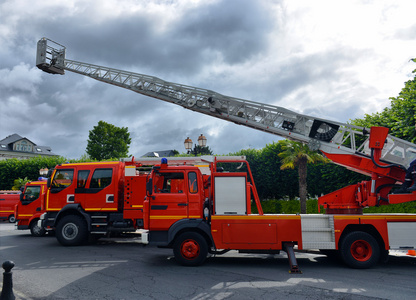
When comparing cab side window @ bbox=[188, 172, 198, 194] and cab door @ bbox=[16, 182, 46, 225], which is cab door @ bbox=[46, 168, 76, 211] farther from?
cab side window @ bbox=[188, 172, 198, 194]

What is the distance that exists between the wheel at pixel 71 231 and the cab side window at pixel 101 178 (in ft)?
4.59

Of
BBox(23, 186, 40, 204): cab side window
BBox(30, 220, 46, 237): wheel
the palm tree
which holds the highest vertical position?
the palm tree

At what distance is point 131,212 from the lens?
11656 mm

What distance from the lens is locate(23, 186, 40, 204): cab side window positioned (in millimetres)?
15294

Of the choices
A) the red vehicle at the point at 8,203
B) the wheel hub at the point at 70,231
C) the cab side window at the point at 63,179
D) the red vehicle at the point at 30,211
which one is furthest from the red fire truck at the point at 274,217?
the red vehicle at the point at 8,203

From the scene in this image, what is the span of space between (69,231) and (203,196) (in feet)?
20.5

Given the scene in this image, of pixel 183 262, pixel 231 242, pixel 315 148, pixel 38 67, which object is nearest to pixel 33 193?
pixel 38 67

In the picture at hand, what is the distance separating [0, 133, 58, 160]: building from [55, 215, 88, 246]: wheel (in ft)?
217

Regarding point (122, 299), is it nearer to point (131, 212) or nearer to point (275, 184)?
point (131, 212)

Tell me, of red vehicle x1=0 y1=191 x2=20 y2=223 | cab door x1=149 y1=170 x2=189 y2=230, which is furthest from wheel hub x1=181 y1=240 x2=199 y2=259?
red vehicle x1=0 y1=191 x2=20 y2=223

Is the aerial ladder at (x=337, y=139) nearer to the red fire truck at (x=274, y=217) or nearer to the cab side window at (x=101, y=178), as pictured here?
the red fire truck at (x=274, y=217)

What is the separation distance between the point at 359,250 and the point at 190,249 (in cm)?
449

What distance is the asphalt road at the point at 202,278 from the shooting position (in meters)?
6.00

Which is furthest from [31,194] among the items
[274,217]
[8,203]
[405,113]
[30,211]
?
[405,113]
